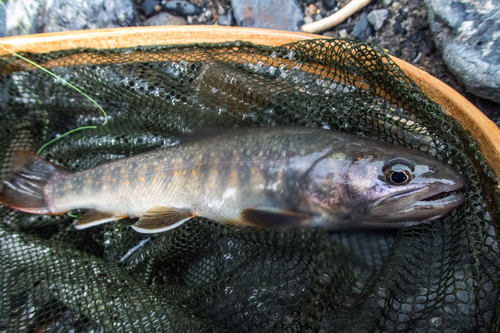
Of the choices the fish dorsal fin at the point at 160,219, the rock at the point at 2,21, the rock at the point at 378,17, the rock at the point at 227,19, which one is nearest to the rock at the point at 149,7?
the rock at the point at 227,19

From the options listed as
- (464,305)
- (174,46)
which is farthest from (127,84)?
(464,305)

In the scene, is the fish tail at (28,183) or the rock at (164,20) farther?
the rock at (164,20)

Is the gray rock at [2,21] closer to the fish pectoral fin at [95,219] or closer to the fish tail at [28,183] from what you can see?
the fish tail at [28,183]

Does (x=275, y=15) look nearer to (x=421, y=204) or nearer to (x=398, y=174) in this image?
(x=398, y=174)

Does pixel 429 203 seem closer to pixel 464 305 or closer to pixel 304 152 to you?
pixel 464 305

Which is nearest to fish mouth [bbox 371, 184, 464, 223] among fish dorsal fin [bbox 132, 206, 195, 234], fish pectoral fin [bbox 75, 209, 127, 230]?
fish dorsal fin [bbox 132, 206, 195, 234]

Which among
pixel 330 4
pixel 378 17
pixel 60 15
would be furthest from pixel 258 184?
pixel 60 15
